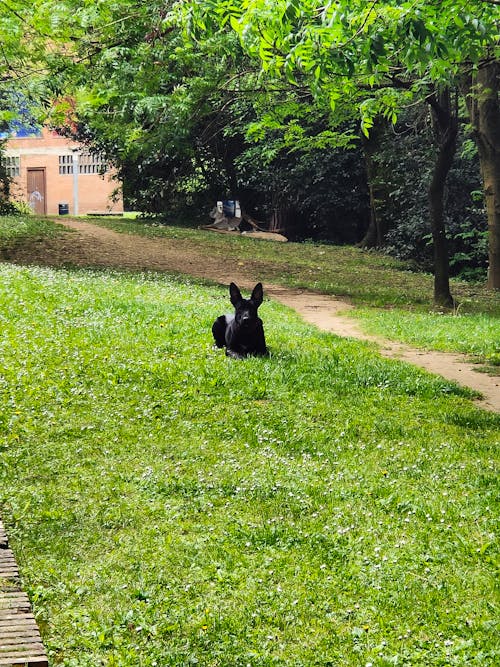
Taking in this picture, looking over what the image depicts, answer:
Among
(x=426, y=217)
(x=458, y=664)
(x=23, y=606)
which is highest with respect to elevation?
Answer: (x=426, y=217)

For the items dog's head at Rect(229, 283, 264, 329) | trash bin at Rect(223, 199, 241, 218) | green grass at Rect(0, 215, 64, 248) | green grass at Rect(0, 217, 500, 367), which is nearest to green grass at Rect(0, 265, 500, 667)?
dog's head at Rect(229, 283, 264, 329)

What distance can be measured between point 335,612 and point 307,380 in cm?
548

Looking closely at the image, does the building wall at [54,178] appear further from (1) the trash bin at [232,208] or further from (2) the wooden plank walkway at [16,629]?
(2) the wooden plank walkway at [16,629]

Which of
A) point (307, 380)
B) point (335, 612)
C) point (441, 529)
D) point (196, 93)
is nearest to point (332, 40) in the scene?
point (307, 380)

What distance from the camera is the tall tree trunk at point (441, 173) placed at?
1862 cm

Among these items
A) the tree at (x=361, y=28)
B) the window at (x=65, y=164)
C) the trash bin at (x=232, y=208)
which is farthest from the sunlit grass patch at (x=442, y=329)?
the window at (x=65, y=164)

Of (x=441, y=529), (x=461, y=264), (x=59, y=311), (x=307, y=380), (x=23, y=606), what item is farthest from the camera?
(x=461, y=264)

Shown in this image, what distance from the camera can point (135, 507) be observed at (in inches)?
247

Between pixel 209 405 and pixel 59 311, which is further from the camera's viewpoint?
pixel 59 311

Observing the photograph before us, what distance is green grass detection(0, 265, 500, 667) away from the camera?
180 inches

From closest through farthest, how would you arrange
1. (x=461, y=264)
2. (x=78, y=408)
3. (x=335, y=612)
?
(x=335, y=612)
(x=78, y=408)
(x=461, y=264)

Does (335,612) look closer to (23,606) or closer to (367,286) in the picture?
(23,606)

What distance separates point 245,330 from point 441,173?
988 cm

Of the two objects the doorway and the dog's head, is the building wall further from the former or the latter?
the dog's head
